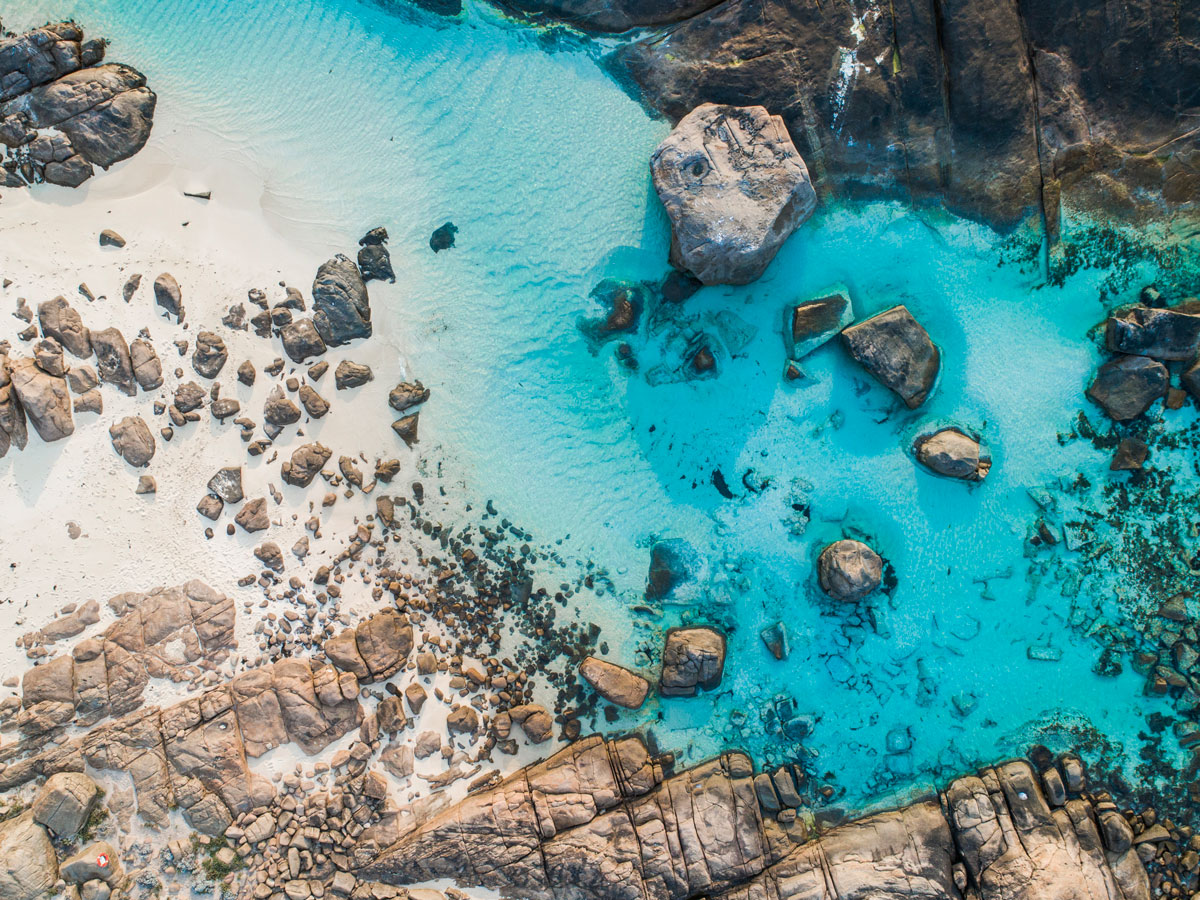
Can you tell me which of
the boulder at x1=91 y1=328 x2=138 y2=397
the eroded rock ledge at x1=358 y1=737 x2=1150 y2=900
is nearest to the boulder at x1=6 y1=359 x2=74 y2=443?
the boulder at x1=91 y1=328 x2=138 y2=397

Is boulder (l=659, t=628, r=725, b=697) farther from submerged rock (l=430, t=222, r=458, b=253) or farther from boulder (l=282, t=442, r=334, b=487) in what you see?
submerged rock (l=430, t=222, r=458, b=253)

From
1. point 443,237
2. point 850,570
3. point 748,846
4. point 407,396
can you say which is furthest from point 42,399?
point 748,846

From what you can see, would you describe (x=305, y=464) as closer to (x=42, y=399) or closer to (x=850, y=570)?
(x=42, y=399)

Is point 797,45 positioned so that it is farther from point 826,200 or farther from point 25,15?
point 25,15

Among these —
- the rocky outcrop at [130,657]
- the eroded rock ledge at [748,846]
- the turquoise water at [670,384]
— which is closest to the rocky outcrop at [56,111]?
the turquoise water at [670,384]

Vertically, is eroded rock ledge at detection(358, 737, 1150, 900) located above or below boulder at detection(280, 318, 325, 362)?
below

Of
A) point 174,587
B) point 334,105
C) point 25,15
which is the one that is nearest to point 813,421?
point 334,105
